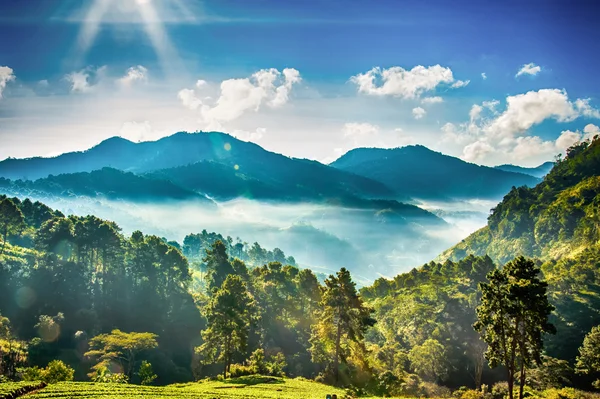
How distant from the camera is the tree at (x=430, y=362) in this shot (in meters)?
82.7

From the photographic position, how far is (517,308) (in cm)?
3997

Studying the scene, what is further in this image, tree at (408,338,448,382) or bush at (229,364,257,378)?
tree at (408,338,448,382)

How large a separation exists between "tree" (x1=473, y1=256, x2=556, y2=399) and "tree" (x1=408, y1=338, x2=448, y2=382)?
41.9 metres

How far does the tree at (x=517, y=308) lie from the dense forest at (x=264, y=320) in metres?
0.40

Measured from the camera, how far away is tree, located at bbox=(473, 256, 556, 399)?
→ 38.9m

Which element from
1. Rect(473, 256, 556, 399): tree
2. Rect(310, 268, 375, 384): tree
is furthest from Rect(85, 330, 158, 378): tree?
Rect(473, 256, 556, 399): tree

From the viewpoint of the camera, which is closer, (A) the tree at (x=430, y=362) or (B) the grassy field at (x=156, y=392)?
(B) the grassy field at (x=156, y=392)

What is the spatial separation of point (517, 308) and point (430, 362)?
49152mm

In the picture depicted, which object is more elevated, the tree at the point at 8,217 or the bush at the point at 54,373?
the tree at the point at 8,217

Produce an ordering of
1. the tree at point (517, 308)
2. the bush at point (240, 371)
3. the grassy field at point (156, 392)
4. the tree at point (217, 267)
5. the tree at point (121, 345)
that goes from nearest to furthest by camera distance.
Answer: the grassy field at point (156, 392), the tree at point (517, 308), the bush at point (240, 371), the tree at point (121, 345), the tree at point (217, 267)

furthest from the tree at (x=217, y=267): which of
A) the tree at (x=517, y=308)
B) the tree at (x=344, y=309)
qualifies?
the tree at (x=517, y=308)

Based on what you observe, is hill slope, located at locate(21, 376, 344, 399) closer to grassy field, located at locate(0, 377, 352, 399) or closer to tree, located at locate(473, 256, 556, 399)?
grassy field, located at locate(0, 377, 352, 399)

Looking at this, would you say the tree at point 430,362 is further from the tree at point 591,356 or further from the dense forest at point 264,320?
the tree at point 591,356

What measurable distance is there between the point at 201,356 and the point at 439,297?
67893 mm
